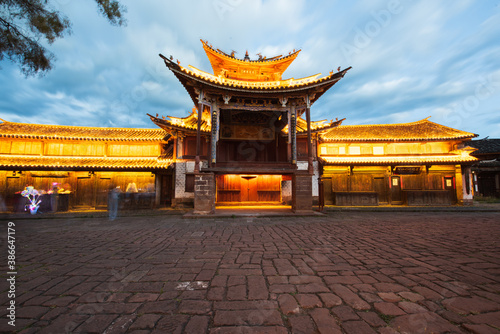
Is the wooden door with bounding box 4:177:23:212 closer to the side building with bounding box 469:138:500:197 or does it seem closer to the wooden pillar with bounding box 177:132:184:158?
A: the wooden pillar with bounding box 177:132:184:158

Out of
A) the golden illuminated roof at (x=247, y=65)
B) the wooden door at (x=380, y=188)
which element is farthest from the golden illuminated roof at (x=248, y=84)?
the wooden door at (x=380, y=188)

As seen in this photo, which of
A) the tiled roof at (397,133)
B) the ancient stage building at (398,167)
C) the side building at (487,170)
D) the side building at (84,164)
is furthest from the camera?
the side building at (487,170)

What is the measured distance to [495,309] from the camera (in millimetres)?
2055

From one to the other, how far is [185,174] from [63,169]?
7.48 m

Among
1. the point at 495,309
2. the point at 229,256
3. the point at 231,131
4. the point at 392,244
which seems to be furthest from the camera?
the point at 231,131

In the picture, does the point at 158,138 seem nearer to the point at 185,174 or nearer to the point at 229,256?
the point at 185,174

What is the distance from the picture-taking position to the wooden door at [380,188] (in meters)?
15.3

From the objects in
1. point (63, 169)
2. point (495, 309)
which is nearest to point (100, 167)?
point (63, 169)

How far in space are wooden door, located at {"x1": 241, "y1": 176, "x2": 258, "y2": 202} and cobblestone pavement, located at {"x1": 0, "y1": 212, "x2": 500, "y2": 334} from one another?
957 centimetres

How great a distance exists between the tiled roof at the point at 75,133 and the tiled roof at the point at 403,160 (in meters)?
13.1

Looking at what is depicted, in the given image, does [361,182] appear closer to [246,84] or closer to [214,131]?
[246,84]

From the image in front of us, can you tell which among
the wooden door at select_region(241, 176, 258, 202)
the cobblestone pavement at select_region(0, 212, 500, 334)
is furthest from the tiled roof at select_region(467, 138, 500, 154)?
the cobblestone pavement at select_region(0, 212, 500, 334)

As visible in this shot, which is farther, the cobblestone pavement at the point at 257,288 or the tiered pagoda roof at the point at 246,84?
the tiered pagoda roof at the point at 246,84

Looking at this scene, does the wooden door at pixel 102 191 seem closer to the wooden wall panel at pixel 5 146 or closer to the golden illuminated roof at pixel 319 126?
the wooden wall panel at pixel 5 146
